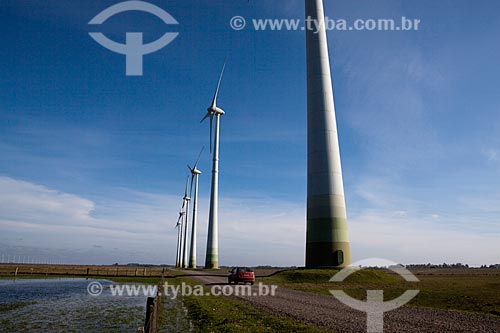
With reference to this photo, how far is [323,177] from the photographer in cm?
4244

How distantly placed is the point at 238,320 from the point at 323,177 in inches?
1097

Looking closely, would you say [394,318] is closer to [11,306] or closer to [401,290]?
[401,290]

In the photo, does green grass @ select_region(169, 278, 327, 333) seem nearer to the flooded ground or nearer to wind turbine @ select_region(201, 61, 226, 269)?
the flooded ground

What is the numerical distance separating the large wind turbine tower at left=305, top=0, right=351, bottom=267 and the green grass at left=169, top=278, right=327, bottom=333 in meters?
20.9

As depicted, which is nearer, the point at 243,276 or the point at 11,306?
the point at 11,306

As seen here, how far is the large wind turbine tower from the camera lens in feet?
135

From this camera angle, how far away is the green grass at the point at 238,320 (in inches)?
573

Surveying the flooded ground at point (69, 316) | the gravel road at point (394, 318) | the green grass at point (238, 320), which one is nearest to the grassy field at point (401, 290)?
the gravel road at point (394, 318)

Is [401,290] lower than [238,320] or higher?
lower

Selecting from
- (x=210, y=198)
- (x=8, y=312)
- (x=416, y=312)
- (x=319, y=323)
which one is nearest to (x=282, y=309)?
(x=319, y=323)

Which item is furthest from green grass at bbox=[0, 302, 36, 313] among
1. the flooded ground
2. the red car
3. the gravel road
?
the red car

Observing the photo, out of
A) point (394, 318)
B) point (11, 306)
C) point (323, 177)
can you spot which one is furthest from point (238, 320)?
point (323, 177)

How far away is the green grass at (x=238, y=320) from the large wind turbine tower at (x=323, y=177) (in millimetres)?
20914

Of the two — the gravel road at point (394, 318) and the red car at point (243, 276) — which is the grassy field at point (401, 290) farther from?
the gravel road at point (394, 318)
